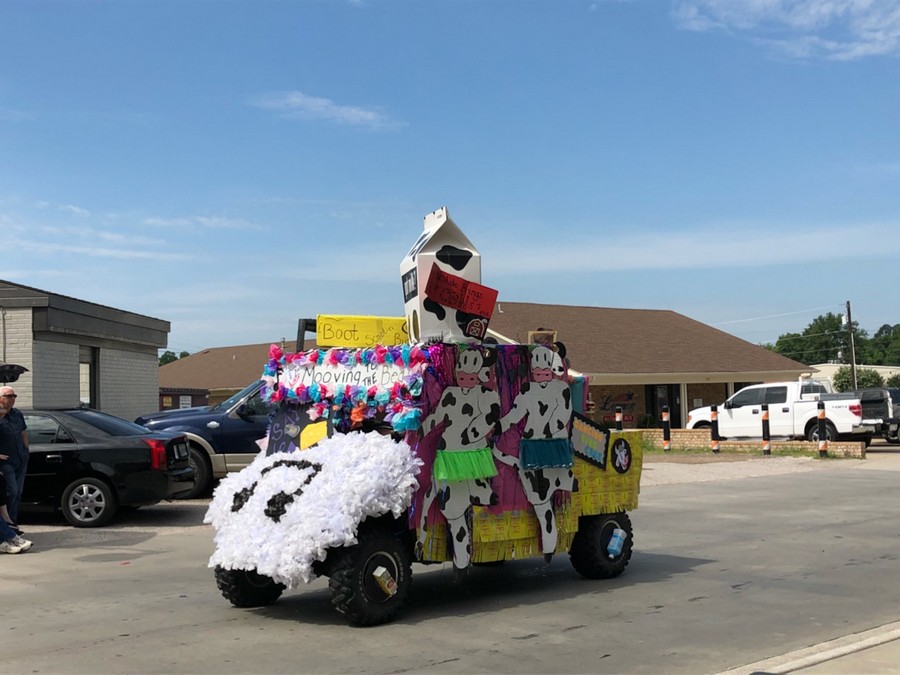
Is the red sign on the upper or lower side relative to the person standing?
upper

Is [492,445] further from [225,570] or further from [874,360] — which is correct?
[874,360]

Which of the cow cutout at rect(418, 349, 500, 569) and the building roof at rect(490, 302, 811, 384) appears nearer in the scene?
the cow cutout at rect(418, 349, 500, 569)

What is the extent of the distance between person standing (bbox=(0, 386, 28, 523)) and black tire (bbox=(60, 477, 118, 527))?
1.42 metres

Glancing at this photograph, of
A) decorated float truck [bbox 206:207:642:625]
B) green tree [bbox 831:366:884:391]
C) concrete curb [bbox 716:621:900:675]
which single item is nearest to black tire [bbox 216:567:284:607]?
decorated float truck [bbox 206:207:642:625]

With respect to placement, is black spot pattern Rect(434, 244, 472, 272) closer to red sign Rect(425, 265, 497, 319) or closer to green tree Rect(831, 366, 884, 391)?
red sign Rect(425, 265, 497, 319)

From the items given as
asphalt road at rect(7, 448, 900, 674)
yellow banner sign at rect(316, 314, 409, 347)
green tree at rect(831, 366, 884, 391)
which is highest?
green tree at rect(831, 366, 884, 391)

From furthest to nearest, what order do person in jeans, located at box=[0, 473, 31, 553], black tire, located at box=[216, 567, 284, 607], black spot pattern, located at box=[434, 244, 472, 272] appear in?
person in jeans, located at box=[0, 473, 31, 553], black spot pattern, located at box=[434, 244, 472, 272], black tire, located at box=[216, 567, 284, 607]

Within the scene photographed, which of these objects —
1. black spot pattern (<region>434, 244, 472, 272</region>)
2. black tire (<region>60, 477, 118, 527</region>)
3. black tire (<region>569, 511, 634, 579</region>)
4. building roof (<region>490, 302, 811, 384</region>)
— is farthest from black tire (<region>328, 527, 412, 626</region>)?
building roof (<region>490, 302, 811, 384</region>)

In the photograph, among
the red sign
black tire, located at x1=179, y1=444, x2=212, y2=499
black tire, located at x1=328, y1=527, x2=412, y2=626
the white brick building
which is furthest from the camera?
the white brick building

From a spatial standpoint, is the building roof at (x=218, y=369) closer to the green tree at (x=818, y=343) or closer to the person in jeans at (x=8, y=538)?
the person in jeans at (x=8, y=538)

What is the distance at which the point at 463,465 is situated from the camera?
7.62 m

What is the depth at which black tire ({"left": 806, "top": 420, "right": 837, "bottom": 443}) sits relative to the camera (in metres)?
26.0

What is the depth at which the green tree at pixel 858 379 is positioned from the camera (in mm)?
73062

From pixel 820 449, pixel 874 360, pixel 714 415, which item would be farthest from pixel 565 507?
pixel 874 360
